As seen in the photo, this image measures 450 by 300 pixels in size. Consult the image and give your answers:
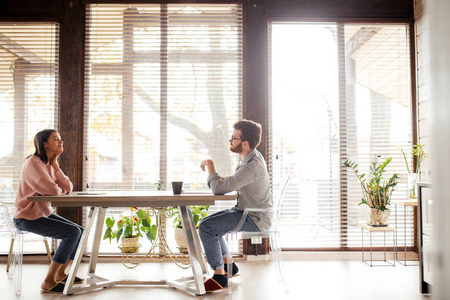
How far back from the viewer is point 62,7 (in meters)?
3.79

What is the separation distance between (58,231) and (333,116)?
277cm

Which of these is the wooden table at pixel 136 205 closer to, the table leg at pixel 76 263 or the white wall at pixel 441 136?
the table leg at pixel 76 263

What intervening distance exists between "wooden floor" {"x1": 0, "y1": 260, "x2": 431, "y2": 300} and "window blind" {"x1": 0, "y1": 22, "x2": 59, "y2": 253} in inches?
41.1

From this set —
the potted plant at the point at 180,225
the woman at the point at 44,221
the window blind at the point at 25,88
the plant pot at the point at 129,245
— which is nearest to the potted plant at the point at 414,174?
the potted plant at the point at 180,225

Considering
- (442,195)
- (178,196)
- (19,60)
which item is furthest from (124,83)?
(442,195)

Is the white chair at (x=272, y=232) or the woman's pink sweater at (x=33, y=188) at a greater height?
the woman's pink sweater at (x=33, y=188)

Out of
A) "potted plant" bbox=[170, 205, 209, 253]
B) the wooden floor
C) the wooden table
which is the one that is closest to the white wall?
the wooden table

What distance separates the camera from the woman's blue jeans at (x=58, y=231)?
8.71ft

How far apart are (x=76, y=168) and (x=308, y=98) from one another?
2.47 meters

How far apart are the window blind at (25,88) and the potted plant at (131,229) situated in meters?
0.88

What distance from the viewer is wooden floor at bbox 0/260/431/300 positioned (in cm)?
257

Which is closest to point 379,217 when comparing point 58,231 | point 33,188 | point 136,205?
point 136,205

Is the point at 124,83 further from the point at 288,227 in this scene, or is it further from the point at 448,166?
the point at 448,166

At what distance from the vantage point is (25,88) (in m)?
3.78
